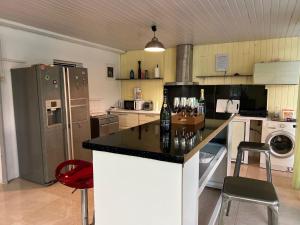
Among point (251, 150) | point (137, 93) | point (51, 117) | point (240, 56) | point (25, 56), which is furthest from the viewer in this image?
point (137, 93)

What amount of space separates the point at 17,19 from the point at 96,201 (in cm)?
279

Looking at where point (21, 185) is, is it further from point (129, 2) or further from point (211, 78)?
point (211, 78)

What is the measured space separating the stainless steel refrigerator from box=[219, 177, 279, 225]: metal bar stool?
2.52m

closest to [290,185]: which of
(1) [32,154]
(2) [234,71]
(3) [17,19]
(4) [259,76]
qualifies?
(4) [259,76]

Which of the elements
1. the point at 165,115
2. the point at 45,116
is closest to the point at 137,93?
the point at 45,116

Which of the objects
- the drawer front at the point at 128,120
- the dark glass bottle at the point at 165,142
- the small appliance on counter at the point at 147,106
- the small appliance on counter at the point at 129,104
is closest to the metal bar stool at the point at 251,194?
the dark glass bottle at the point at 165,142

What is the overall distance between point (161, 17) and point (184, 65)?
187 centimetres

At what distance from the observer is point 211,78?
479 cm

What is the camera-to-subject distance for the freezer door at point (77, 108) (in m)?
3.40

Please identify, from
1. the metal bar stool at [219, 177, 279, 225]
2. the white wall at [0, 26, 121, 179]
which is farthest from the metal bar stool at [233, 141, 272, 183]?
the white wall at [0, 26, 121, 179]

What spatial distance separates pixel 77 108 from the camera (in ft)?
11.6

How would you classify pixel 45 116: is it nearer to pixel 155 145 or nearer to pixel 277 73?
pixel 155 145

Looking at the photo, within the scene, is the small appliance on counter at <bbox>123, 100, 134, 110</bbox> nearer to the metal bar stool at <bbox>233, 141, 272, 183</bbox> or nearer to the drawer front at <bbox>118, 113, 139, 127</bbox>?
the drawer front at <bbox>118, 113, 139, 127</bbox>

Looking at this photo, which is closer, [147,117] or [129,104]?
[147,117]
